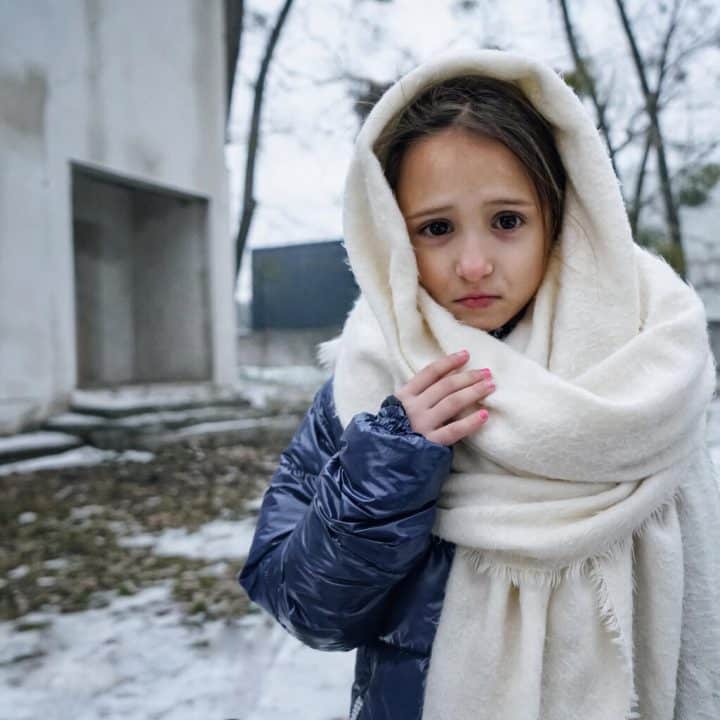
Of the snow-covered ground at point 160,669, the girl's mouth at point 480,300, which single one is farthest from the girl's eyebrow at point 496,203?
the snow-covered ground at point 160,669

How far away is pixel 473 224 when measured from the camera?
0.90m

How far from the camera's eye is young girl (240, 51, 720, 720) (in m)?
0.82

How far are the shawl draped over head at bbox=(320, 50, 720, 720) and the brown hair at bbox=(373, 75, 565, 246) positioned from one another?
0.02 m

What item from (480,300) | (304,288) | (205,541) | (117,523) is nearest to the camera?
(480,300)

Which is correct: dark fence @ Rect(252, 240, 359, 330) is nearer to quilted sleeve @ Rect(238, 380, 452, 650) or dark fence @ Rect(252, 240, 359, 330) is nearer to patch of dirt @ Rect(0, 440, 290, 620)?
patch of dirt @ Rect(0, 440, 290, 620)

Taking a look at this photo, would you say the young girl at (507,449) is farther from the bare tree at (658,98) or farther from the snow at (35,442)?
the bare tree at (658,98)

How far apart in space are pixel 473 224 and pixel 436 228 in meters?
0.06

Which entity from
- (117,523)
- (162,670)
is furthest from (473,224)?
(117,523)

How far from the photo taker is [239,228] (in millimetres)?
10109

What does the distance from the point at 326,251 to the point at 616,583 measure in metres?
15.4

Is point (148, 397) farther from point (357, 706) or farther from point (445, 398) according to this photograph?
point (445, 398)

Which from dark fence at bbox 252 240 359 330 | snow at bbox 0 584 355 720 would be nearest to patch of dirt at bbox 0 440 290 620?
snow at bbox 0 584 355 720

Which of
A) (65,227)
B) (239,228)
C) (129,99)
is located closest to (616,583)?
(65,227)

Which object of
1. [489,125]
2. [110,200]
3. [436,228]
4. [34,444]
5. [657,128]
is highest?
[657,128]
